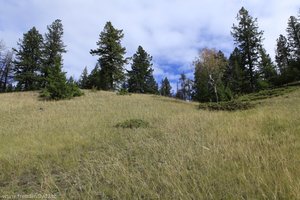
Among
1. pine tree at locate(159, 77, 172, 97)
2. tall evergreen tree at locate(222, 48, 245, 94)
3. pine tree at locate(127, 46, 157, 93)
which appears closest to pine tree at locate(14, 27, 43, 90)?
pine tree at locate(127, 46, 157, 93)

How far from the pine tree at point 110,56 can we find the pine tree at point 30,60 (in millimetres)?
11511

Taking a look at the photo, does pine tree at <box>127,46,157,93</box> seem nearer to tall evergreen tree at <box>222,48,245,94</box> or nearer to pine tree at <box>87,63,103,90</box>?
pine tree at <box>87,63,103,90</box>

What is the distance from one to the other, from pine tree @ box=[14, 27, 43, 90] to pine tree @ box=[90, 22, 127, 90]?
453 inches

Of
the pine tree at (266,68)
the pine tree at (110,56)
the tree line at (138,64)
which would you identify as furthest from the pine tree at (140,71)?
the pine tree at (266,68)

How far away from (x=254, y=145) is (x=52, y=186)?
4.10 metres

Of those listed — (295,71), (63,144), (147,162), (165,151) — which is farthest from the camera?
(295,71)

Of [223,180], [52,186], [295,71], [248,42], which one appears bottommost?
[52,186]

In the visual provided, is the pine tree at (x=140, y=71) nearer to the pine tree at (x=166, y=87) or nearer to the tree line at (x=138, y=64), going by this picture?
the tree line at (x=138, y=64)

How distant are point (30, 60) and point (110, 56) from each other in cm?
1487

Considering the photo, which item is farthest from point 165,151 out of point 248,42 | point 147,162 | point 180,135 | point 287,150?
point 248,42

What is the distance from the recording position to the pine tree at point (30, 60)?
45.6 meters

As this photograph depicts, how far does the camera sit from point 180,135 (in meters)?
7.75

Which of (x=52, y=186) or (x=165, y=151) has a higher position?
(x=165, y=151)

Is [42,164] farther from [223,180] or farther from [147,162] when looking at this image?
[223,180]
